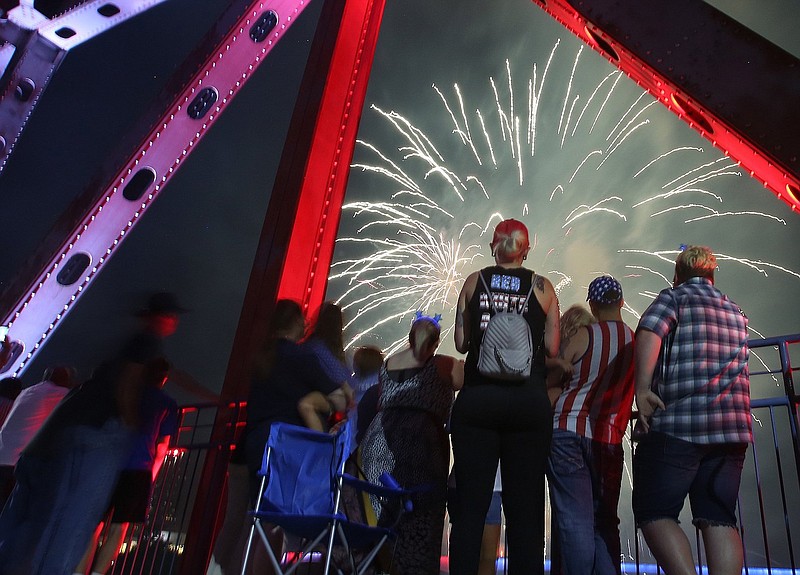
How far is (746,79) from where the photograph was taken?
2.95 meters

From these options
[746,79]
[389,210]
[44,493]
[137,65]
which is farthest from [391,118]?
[137,65]

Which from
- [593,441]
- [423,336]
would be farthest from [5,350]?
[593,441]

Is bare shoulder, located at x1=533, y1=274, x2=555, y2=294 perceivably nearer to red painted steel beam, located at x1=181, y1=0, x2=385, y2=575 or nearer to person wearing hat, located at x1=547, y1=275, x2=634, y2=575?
person wearing hat, located at x1=547, y1=275, x2=634, y2=575

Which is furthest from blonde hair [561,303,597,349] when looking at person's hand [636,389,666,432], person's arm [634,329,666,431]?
person's hand [636,389,666,432]

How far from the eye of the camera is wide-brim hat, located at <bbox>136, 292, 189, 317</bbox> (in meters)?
3.29

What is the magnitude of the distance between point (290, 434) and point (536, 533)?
140 cm

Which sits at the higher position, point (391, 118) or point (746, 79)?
point (391, 118)

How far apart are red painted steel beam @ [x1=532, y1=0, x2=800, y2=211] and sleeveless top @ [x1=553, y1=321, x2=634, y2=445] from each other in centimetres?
111

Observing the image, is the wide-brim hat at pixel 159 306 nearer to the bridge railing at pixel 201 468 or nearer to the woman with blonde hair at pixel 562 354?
the bridge railing at pixel 201 468

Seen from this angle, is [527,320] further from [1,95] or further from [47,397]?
[1,95]

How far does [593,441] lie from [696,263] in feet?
3.39

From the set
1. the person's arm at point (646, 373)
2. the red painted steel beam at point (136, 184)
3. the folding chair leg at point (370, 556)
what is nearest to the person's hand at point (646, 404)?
the person's arm at point (646, 373)

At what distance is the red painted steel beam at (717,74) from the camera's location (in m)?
2.82

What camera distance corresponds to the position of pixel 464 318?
297cm
